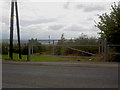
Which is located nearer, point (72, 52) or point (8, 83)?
point (8, 83)

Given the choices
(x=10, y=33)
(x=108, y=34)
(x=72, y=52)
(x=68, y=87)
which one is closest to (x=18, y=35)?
(x=10, y=33)

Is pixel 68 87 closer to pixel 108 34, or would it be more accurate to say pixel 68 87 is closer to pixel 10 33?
pixel 108 34

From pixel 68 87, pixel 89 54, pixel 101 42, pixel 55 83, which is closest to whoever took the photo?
pixel 68 87

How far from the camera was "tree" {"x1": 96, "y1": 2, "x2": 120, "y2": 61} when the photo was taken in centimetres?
1394

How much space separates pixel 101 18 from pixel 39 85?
11.0m

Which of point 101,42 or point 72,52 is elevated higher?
point 101,42

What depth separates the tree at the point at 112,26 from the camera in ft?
45.7

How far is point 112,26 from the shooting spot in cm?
1395

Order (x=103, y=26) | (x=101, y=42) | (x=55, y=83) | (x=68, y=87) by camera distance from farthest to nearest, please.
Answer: (x=103, y=26) < (x=101, y=42) < (x=55, y=83) < (x=68, y=87)

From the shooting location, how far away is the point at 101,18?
50.6 feet

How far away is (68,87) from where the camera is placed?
618 cm

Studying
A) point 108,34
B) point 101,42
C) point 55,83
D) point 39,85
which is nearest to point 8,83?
point 39,85

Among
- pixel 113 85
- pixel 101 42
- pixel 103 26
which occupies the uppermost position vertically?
pixel 103 26

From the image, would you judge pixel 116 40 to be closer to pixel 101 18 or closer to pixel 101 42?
pixel 101 42
